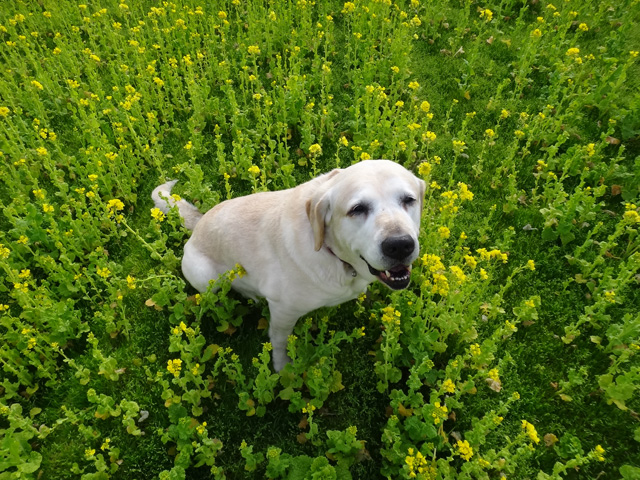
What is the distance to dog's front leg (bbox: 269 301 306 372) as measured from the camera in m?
3.19

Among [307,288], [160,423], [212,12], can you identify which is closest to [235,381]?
[160,423]

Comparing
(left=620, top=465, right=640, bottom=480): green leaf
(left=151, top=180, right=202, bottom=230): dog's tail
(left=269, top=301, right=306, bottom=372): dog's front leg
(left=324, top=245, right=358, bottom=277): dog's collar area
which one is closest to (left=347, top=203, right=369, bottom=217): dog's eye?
(left=324, top=245, right=358, bottom=277): dog's collar area

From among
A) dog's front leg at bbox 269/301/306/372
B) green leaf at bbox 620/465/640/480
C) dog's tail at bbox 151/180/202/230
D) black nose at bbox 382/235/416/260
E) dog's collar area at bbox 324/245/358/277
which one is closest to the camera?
black nose at bbox 382/235/416/260

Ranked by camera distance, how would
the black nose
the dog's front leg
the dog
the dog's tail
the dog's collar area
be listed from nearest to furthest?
the black nose < the dog < the dog's collar area < the dog's front leg < the dog's tail

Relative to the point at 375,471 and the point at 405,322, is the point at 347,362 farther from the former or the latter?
the point at 375,471

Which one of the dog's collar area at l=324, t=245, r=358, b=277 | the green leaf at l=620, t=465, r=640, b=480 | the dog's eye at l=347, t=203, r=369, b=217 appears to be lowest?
the green leaf at l=620, t=465, r=640, b=480

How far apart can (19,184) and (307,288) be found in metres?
3.96

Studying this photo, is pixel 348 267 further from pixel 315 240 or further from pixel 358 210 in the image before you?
pixel 358 210

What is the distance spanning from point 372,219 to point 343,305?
1565mm

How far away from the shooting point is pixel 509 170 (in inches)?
198

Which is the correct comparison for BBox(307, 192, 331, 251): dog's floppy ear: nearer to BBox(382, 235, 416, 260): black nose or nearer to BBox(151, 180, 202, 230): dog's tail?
BBox(382, 235, 416, 260): black nose

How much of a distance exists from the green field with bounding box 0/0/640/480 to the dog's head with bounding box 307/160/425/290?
1.95 feet

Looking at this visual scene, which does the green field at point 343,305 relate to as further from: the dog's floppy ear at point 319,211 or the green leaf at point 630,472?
the dog's floppy ear at point 319,211

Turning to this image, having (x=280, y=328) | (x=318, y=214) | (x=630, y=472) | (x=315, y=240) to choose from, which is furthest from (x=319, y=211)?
(x=630, y=472)
